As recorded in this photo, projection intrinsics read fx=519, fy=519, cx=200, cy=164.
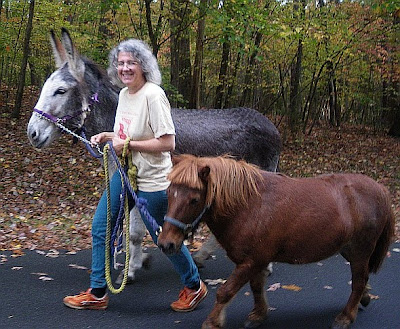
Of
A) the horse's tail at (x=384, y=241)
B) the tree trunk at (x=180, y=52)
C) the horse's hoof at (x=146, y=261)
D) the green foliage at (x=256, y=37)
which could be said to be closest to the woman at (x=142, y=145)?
the horse's hoof at (x=146, y=261)

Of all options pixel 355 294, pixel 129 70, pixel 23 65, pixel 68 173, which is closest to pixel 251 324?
pixel 355 294

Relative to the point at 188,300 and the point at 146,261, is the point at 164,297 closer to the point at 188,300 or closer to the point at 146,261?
the point at 188,300

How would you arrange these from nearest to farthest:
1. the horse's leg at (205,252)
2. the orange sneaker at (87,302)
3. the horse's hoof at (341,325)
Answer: the horse's hoof at (341,325) → the orange sneaker at (87,302) → the horse's leg at (205,252)

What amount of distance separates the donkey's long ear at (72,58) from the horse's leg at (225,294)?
2.57 metres

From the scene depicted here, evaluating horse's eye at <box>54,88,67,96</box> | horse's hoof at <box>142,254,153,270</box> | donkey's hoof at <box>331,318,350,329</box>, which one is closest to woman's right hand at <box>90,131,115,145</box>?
horse's eye at <box>54,88,67,96</box>

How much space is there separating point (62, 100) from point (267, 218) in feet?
7.82

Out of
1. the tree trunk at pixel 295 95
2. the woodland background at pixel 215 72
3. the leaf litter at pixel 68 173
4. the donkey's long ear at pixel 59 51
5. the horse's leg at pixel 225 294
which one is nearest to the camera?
the horse's leg at pixel 225 294

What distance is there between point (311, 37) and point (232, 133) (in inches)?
375

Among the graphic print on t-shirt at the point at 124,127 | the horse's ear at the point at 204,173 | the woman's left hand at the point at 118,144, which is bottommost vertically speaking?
the horse's ear at the point at 204,173

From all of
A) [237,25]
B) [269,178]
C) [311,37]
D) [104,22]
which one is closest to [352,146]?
[311,37]

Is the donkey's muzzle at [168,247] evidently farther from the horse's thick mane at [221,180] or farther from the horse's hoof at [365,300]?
the horse's hoof at [365,300]

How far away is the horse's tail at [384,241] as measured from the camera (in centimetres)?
423

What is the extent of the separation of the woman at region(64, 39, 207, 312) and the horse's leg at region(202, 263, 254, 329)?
717mm

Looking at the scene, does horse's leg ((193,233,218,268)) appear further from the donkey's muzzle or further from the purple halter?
the donkey's muzzle
